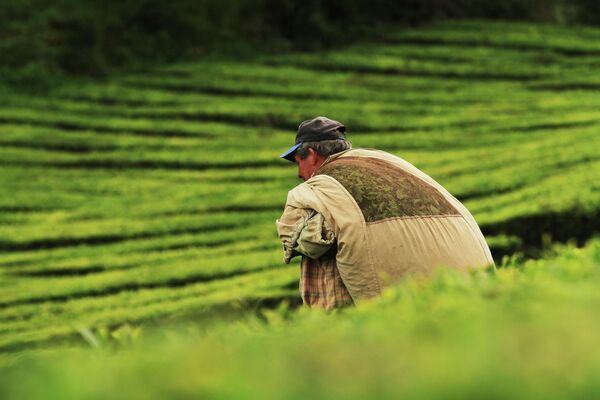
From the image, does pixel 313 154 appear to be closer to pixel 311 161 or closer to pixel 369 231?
pixel 311 161

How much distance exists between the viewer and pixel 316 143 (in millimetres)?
5215

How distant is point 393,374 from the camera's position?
1.52m

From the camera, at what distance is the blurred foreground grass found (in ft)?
4.73

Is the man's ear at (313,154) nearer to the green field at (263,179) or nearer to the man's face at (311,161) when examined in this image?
the man's face at (311,161)

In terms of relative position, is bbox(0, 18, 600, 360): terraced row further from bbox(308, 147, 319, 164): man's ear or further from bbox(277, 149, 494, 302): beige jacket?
bbox(277, 149, 494, 302): beige jacket

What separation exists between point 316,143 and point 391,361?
12.0 ft

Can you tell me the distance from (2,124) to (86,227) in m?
5.57

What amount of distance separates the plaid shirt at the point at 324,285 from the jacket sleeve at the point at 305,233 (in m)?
0.08

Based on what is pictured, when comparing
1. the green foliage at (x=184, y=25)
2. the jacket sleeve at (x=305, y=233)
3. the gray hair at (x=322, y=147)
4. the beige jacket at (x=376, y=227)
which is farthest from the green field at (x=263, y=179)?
the gray hair at (x=322, y=147)

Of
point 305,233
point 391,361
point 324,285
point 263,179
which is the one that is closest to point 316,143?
point 305,233

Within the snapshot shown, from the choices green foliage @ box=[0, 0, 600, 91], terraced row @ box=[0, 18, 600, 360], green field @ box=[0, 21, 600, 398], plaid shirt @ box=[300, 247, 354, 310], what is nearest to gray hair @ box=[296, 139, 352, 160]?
plaid shirt @ box=[300, 247, 354, 310]

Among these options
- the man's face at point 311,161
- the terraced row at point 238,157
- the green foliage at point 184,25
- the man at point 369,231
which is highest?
the green foliage at point 184,25

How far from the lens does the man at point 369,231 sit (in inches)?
183

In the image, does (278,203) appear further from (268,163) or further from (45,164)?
(45,164)
